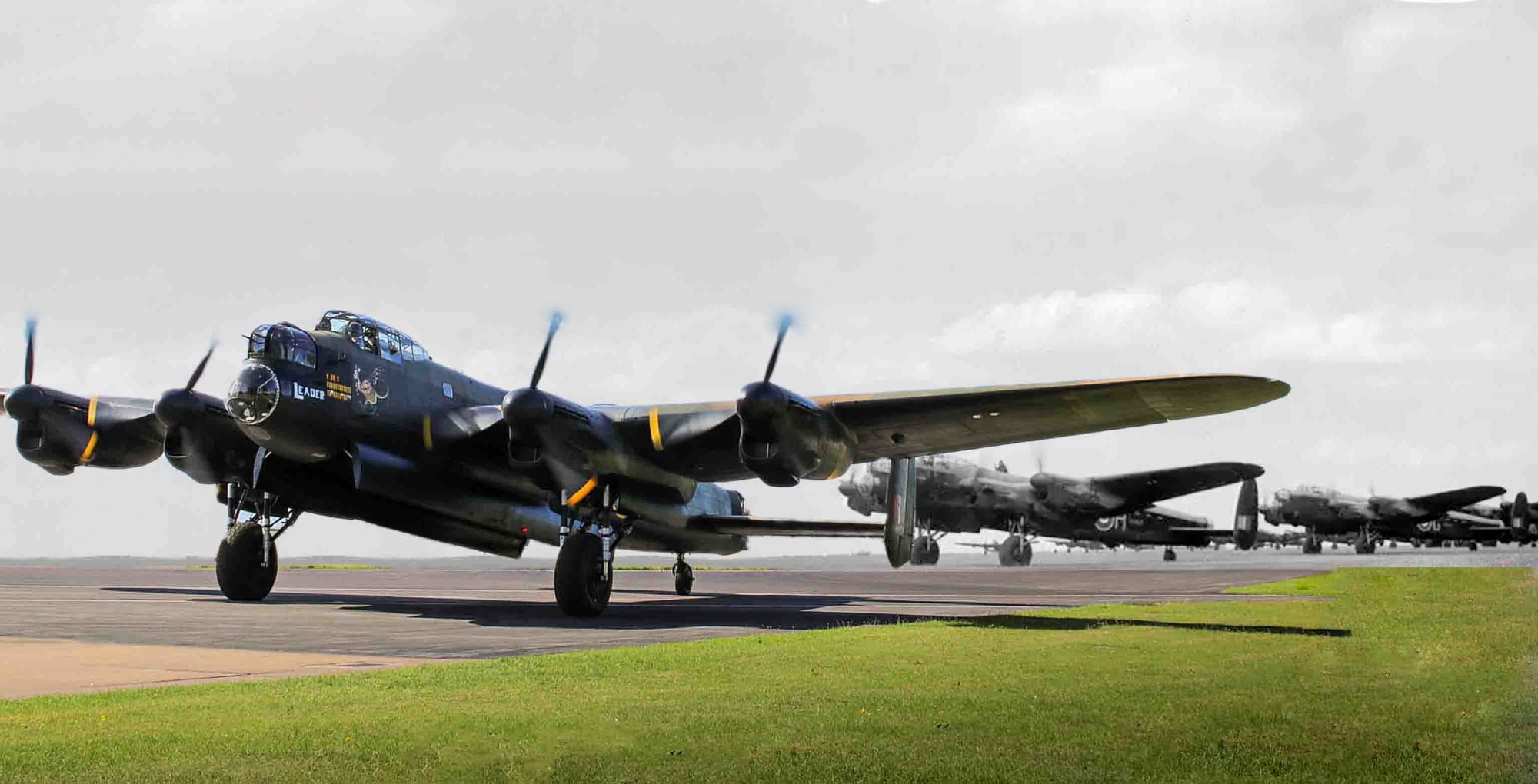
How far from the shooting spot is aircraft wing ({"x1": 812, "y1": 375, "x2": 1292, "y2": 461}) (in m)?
18.2

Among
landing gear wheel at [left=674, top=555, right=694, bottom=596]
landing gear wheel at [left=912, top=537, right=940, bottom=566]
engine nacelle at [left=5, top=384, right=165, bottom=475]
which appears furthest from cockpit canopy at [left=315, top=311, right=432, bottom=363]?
landing gear wheel at [left=912, top=537, right=940, bottom=566]

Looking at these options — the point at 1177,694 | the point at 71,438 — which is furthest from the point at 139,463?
the point at 1177,694

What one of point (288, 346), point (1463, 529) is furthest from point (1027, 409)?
point (1463, 529)

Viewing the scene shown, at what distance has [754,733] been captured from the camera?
7.97 m

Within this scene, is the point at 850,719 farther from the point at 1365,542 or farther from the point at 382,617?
the point at 1365,542

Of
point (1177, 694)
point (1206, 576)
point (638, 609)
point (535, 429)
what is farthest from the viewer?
point (1206, 576)

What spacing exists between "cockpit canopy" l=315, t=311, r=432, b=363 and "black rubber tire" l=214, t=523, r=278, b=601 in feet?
18.5

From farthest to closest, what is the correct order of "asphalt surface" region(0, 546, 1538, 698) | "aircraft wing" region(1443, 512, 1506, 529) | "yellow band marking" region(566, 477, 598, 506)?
Answer: "aircraft wing" region(1443, 512, 1506, 529)
"yellow band marking" region(566, 477, 598, 506)
"asphalt surface" region(0, 546, 1538, 698)

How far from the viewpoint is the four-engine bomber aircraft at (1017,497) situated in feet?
226

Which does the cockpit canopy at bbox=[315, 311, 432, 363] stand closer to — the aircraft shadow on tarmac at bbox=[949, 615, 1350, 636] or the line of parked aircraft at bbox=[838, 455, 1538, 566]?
the aircraft shadow on tarmac at bbox=[949, 615, 1350, 636]

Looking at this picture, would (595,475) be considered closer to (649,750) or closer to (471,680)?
(471,680)

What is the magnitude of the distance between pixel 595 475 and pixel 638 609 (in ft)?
12.2

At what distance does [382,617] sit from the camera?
821 inches

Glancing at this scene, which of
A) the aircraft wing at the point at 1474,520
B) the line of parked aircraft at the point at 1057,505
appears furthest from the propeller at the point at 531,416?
the aircraft wing at the point at 1474,520
